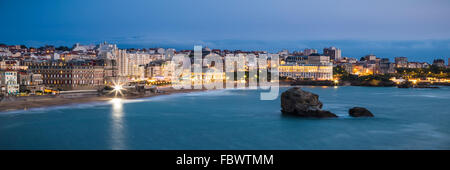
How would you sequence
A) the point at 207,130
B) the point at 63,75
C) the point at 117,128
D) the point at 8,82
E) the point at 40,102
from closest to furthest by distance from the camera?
1. the point at 207,130
2. the point at 117,128
3. the point at 40,102
4. the point at 8,82
5. the point at 63,75

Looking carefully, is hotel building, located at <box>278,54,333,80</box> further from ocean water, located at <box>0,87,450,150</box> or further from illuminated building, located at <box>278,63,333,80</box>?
ocean water, located at <box>0,87,450,150</box>

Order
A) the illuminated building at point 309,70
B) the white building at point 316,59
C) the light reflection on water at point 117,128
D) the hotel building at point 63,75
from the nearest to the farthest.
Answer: the light reflection on water at point 117,128 < the hotel building at point 63,75 < the illuminated building at point 309,70 < the white building at point 316,59

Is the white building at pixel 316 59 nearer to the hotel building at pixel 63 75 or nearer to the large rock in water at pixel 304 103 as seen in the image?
the hotel building at pixel 63 75

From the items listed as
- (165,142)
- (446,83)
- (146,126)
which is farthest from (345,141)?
(446,83)

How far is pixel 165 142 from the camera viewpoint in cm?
1363

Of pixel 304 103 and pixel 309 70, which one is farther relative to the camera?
pixel 309 70

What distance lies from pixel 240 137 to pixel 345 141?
381cm

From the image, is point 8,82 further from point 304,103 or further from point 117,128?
point 304,103

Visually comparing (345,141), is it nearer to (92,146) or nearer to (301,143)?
(301,143)

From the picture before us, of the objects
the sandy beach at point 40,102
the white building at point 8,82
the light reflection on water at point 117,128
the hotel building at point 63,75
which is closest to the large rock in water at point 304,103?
the light reflection on water at point 117,128

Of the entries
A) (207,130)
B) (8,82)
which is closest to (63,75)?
(8,82)

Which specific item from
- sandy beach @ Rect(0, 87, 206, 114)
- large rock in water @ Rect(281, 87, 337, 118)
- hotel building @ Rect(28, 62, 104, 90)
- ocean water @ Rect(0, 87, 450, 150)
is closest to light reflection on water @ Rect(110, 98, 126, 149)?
ocean water @ Rect(0, 87, 450, 150)

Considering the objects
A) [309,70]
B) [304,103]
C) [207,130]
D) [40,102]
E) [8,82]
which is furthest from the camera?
[309,70]

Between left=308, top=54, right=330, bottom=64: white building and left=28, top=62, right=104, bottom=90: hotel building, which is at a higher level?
left=308, top=54, right=330, bottom=64: white building
